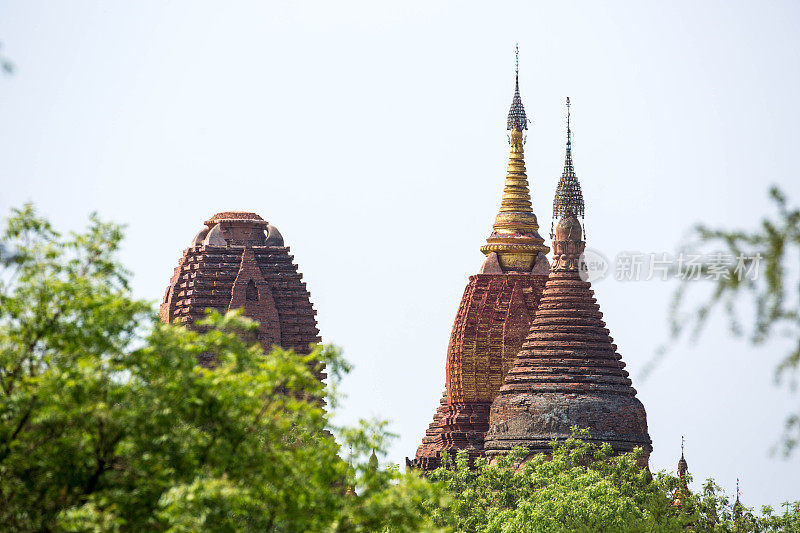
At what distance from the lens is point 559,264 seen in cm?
9781

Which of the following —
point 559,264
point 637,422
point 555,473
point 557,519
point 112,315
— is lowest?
point 112,315

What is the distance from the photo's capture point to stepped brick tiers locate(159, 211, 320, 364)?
90.9 metres

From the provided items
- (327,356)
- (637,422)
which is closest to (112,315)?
(327,356)

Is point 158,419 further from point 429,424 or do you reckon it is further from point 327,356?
point 429,424

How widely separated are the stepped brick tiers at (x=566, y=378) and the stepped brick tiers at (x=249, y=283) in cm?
937

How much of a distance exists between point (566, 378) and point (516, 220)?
14.0 meters

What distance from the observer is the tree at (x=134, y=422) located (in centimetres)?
2836

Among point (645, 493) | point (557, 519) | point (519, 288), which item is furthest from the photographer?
point (519, 288)

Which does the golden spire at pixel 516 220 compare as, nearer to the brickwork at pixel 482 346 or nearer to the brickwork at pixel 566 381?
the brickwork at pixel 482 346

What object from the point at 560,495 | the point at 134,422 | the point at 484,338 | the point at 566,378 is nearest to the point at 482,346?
the point at 484,338

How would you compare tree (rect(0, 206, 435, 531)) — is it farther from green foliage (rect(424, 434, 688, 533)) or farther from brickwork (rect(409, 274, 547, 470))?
brickwork (rect(409, 274, 547, 470))

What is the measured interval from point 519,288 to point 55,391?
245ft

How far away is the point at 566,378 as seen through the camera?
3711 inches

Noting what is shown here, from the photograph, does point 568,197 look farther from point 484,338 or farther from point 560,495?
Answer: point 560,495
